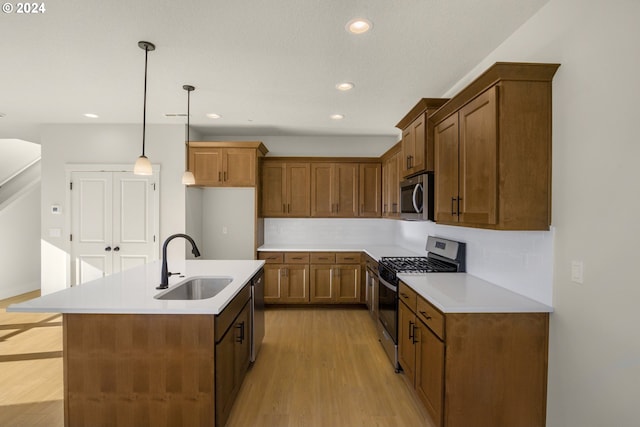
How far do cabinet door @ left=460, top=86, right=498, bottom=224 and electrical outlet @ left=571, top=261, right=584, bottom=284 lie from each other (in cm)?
44

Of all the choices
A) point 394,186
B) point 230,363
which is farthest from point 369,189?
point 230,363

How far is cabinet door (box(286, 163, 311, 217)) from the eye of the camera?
4.68 m

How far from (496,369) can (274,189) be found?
3662 mm

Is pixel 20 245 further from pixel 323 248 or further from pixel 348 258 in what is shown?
pixel 348 258

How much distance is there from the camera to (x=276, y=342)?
3.35 metres

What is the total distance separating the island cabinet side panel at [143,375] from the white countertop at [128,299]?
0.23 feet

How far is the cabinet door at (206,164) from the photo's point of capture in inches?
171

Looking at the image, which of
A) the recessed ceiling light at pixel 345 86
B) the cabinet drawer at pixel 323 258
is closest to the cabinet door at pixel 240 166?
the cabinet drawer at pixel 323 258

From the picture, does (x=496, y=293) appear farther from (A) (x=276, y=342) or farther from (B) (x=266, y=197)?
(B) (x=266, y=197)

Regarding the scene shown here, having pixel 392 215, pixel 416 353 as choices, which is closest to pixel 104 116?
pixel 392 215

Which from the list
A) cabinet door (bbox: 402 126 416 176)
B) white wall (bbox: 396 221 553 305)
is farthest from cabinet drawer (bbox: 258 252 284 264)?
white wall (bbox: 396 221 553 305)

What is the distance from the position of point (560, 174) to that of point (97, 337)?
9.27ft

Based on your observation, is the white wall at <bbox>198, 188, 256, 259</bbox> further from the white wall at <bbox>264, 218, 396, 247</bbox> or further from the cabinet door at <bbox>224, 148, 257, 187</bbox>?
the cabinet door at <bbox>224, 148, 257, 187</bbox>

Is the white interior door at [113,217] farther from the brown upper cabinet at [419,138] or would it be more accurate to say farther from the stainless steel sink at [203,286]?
the brown upper cabinet at [419,138]
